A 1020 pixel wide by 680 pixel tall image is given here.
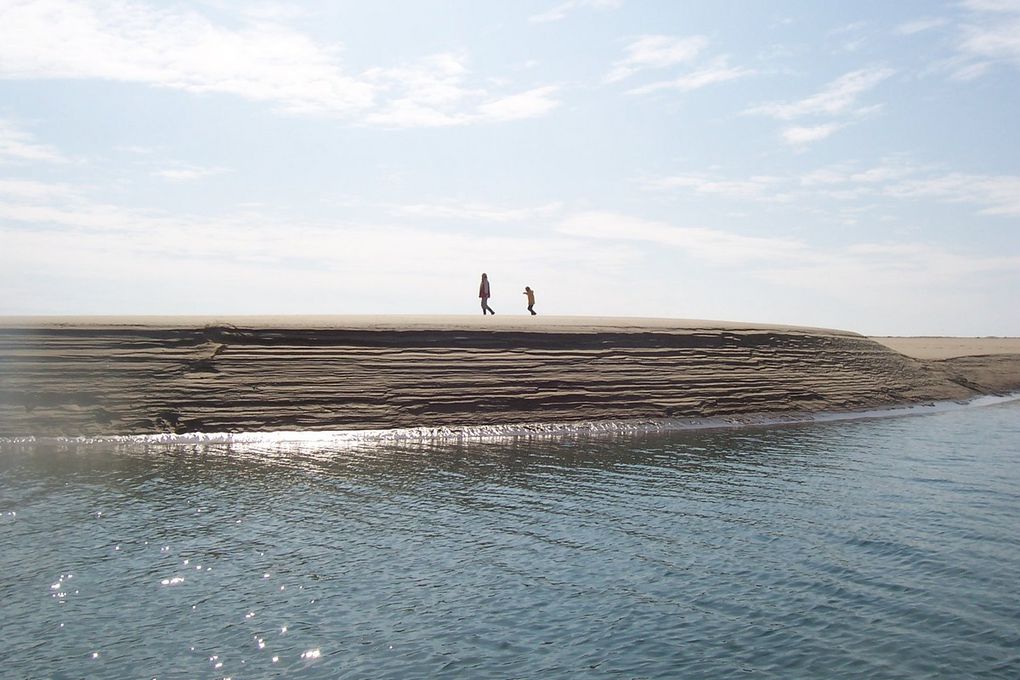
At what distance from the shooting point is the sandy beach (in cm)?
2583

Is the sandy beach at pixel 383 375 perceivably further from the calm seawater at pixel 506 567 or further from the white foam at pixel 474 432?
the calm seawater at pixel 506 567

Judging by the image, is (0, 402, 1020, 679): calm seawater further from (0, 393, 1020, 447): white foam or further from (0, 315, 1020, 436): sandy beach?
(0, 315, 1020, 436): sandy beach

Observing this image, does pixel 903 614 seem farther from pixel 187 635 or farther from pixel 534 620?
pixel 187 635

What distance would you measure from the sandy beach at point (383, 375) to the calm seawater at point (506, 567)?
14.0 ft

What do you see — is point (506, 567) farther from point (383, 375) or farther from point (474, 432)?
point (383, 375)

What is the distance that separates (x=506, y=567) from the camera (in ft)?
41.5

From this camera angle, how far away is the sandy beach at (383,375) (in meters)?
25.8

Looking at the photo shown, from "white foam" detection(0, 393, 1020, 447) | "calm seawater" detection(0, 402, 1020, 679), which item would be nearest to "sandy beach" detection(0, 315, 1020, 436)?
"white foam" detection(0, 393, 1020, 447)

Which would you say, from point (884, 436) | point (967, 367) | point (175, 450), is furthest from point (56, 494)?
point (967, 367)

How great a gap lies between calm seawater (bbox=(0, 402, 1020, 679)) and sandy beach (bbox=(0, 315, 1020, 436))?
4253mm

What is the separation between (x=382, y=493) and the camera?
17.6 m

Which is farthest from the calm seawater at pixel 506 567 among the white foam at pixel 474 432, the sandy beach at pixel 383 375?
the sandy beach at pixel 383 375

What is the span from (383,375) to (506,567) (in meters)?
16.1

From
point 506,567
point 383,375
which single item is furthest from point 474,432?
point 506,567
